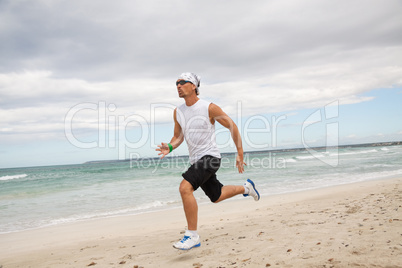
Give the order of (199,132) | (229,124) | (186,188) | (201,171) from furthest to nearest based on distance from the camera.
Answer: (229,124) < (199,132) < (201,171) < (186,188)

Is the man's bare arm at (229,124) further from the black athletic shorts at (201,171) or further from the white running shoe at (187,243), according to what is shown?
the white running shoe at (187,243)

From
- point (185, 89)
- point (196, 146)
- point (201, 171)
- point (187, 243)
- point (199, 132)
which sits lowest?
point (187, 243)

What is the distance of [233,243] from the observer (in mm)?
4117

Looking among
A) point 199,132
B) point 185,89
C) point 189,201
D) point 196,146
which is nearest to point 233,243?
point 189,201

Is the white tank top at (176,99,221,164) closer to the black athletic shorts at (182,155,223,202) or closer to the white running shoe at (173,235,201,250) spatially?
the black athletic shorts at (182,155,223,202)

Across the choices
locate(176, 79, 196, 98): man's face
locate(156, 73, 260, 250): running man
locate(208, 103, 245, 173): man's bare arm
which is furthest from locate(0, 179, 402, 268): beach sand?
locate(176, 79, 196, 98): man's face

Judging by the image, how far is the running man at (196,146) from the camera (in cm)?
378

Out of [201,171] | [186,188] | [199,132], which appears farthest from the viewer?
[199,132]

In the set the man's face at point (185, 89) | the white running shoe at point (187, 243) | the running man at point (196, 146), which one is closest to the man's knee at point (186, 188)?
the running man at point (196, 146)

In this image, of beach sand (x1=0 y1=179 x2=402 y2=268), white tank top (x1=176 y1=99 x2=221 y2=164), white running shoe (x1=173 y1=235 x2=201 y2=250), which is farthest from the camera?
white tank top (x1=176 y1=99 x2=221 y2=164)

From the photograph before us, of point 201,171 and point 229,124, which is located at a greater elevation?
point 229,124

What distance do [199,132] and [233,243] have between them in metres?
1.53

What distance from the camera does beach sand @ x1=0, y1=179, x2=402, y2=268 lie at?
315 centimetres

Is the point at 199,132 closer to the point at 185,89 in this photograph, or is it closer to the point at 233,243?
the point at 185,89
